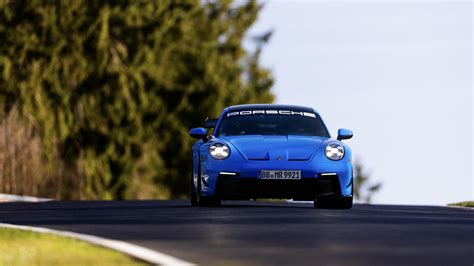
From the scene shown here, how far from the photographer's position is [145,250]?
13047mm

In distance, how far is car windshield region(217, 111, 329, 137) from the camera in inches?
888

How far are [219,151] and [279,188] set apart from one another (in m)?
1.02

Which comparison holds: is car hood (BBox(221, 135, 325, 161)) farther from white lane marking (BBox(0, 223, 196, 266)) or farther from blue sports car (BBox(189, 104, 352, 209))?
white lane marking (BBox(0, 223, 196, 266))

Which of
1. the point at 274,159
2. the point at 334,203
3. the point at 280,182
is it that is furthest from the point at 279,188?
the point at 334,203

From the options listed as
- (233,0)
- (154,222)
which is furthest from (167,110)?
(154,222)

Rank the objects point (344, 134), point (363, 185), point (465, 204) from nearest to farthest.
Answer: point (344, 134), point (465, 204), point (363, 185)

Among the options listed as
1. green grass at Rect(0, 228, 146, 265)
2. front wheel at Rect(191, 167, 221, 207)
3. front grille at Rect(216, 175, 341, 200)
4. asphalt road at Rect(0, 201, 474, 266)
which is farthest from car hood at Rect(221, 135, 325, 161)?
green grass at Rect(0, 228, 146, 265)

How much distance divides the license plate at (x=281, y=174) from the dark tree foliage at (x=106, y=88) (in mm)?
27836

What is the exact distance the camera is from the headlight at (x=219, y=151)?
2150cm

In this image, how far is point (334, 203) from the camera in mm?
22328

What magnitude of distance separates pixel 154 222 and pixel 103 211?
3.99 meters

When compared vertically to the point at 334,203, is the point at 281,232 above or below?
above

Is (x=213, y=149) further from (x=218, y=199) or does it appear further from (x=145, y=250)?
(x=145, y=250)

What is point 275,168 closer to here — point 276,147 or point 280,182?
point 280,182
